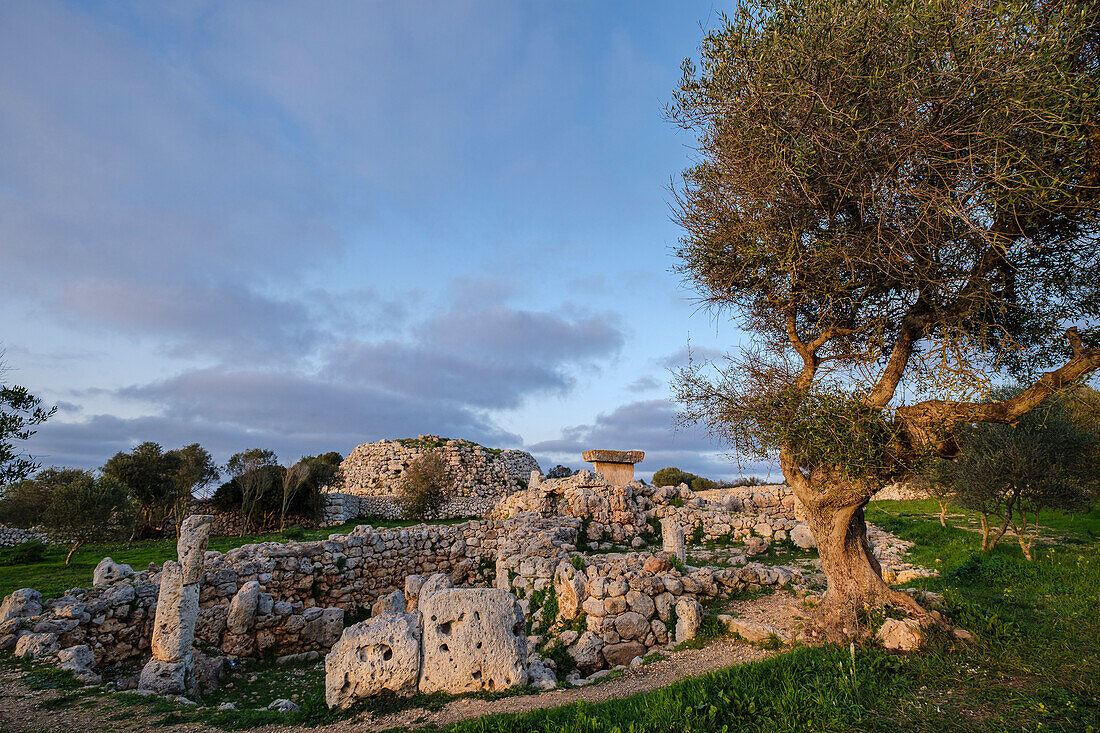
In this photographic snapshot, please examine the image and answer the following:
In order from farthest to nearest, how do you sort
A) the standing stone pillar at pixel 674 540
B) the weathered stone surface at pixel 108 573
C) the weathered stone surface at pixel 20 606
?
the standing stone pillar at pixel 674 540
the weathered stone surface at pixel 108 573
the weathered stone surface at pixel 20 606

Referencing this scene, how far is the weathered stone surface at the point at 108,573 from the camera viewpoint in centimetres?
1163

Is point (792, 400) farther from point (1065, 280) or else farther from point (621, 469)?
point (621, 469)

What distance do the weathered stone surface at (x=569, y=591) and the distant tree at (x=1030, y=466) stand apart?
1158 centimetres

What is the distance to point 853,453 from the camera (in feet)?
24.8

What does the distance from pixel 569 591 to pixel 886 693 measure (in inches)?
257

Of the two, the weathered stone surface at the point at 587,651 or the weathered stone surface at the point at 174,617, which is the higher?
the weathered stone surface at the point at 174,617

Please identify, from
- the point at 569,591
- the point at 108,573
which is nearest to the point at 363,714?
the point at 569,591

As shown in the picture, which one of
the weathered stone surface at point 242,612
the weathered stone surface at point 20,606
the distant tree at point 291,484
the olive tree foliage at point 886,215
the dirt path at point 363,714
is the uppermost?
the olive tree foliage at point 886,215

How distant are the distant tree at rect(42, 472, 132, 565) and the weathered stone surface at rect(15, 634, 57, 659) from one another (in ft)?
36.1

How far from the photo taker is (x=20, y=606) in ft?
32.6

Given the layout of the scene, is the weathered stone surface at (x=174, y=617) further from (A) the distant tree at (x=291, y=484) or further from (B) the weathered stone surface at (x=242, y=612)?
(A) the distant tree at (x=291, y=484)

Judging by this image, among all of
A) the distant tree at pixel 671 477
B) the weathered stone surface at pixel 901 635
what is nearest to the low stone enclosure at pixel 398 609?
the weathered stone surface at pixel 901 635

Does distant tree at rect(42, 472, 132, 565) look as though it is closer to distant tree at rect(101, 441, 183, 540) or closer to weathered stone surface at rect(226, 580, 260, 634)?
distant tree at rect(101, 441, 183, 540)

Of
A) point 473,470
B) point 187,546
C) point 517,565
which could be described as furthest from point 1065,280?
point 473,470
